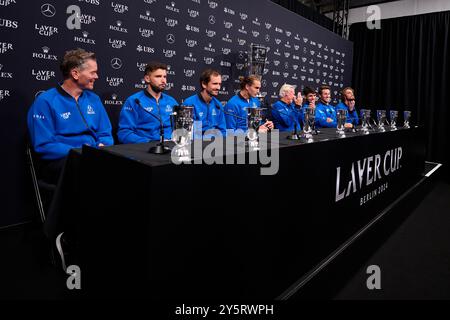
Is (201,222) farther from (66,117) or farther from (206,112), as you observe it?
(206,112)

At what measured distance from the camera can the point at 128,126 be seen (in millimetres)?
2697

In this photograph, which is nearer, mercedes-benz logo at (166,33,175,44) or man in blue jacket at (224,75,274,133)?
mercedes-benz logo at (166,33,175,44)

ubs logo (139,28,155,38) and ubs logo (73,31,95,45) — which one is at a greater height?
ubs logo (139,28,155,38)

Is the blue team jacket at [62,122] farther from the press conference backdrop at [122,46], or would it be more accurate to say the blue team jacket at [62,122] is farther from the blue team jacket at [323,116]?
the blue team jacket at [323,116]

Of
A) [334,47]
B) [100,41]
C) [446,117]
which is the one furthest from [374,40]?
[100,41]

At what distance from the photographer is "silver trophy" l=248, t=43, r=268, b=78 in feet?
14.6

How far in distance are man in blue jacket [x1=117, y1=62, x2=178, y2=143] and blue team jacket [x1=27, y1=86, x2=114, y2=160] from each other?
0.32 m

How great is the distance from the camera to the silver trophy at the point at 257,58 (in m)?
4.44

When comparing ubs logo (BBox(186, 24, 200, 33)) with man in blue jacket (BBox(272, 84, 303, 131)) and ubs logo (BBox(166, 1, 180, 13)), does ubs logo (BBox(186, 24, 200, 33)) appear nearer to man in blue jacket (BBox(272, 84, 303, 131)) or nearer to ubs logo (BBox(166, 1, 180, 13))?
ubs logo (BBox(166, 1, 180, 13))

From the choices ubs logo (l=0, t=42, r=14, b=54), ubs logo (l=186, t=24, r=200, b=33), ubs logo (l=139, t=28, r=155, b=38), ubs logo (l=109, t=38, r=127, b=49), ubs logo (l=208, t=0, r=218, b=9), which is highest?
ubs logo (l=208, t=0, r=218, b=9)

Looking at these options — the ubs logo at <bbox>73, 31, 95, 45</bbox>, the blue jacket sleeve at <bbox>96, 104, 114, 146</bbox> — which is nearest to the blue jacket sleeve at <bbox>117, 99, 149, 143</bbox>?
the blue jacket sleeve at <bbox>96, 104, 114, 146</bbox>

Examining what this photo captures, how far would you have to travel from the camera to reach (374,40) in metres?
6.53

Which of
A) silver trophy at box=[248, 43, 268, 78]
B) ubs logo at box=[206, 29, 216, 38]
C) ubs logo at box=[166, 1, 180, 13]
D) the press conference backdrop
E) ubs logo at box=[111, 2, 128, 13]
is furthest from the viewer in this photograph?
silver trophy at box=[248, 43, 268, 78]

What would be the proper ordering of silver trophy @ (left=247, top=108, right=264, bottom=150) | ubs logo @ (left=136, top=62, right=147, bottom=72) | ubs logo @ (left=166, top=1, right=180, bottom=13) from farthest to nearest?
1. ubs logo @ (left=166, top=1, right=180, bottom=13)
2. ubs logo @ (left=136, top=62, right=147, bottom=72)
3. silver trophy @ (left=247, top=108, right=264, bottom=150)
